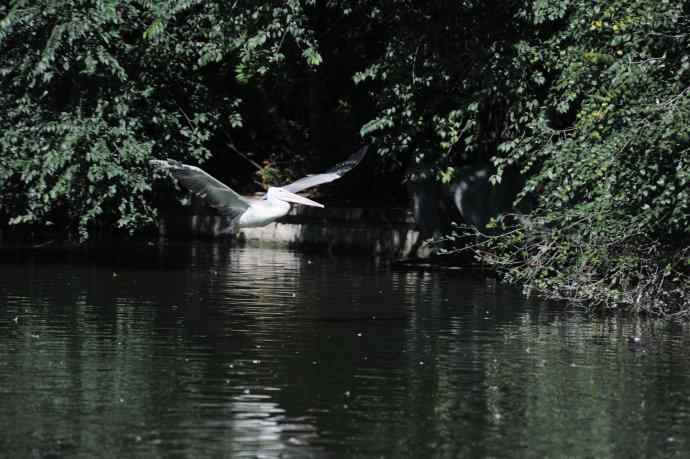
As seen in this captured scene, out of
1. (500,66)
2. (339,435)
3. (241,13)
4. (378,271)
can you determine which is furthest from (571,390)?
(378,271)

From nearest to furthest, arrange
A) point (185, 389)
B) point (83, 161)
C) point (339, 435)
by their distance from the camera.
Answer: point (339, 435) < point (185, 389) < point (83, 161)

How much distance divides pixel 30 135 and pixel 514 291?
27.2 ft

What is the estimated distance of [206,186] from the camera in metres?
17.3

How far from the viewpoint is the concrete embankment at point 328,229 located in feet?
98.3

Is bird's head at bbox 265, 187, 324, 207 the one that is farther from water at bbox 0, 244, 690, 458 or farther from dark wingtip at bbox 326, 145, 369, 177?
water at bbox 0, 244, 690, 458

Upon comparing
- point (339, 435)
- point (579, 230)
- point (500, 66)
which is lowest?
point (339, 435)

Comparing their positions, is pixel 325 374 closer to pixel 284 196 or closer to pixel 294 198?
pixel 294 198

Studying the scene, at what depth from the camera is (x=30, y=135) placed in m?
24.2

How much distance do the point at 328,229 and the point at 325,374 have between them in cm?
1848

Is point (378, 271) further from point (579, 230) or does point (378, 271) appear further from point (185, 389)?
point (185, 389)

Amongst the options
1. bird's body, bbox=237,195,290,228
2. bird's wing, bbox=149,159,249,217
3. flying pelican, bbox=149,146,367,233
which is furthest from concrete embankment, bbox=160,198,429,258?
bird's body, bbox=237,195,290,228

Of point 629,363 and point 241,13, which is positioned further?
point 241,13

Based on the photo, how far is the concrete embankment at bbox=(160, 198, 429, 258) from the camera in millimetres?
29969

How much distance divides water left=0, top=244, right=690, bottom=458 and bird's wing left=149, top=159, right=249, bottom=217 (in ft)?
4.04
